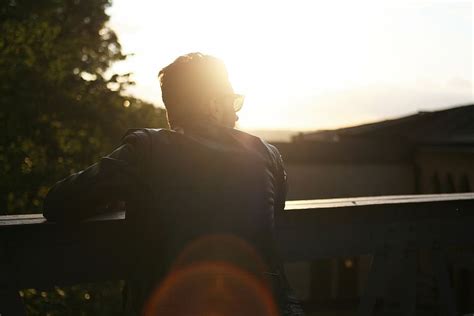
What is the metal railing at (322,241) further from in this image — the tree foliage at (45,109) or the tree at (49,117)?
the tree foliage at (45,109)

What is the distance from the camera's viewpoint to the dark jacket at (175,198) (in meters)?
2.11

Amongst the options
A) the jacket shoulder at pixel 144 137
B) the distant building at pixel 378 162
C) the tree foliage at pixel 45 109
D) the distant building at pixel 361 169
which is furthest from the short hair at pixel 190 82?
the distant building at pixel 378 162

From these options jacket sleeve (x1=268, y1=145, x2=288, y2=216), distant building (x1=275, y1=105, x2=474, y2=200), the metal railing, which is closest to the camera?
the metal railing

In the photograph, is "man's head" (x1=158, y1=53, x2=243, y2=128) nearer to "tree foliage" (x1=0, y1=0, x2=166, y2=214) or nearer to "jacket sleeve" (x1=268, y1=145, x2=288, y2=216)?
"jacket sleeve" (x1=268, y1=145, x2=288, y2=216)

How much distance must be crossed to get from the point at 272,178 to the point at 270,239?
0.88 ft

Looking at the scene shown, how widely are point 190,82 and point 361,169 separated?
2718cm

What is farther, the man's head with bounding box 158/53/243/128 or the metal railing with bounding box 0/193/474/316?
the man's head with bounding box 158/53/243/128

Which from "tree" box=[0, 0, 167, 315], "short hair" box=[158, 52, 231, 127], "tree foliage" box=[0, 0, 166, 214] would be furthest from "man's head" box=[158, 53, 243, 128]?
"tree foliage" box=[0, 0, 166, 214]

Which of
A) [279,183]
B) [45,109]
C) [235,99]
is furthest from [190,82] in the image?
[45,109]

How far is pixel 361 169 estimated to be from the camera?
28.8 m

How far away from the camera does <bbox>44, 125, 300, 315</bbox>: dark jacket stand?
2.11 m

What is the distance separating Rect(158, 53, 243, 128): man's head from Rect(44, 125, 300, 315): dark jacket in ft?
0.20

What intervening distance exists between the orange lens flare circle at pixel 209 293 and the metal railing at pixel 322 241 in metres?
0.21

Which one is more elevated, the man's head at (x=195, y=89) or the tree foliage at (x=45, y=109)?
the tree foliage at (x=45, y=109)
